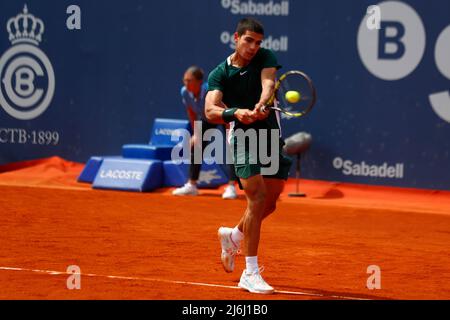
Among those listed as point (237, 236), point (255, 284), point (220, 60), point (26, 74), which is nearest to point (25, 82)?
point (26, 74)

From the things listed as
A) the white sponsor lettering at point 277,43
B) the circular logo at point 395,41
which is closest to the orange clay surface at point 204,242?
the circular logo at point 395,41

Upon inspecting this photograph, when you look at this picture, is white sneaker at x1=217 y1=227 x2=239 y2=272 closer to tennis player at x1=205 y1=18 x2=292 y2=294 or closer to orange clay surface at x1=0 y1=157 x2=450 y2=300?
tennis player at x1=205 y1=18 x2=292 y2=294

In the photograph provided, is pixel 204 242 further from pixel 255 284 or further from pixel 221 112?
pixel 221 112

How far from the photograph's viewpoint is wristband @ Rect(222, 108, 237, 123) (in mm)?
5941

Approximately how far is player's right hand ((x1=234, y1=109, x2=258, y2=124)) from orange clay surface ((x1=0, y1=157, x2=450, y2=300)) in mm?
1178

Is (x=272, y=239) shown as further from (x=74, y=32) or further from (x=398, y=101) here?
(x=74, y=32)

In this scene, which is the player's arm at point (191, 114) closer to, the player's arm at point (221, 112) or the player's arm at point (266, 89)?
the player's arm at point (221, 112)

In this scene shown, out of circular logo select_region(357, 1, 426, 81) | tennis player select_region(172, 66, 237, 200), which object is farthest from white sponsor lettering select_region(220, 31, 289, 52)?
tennis player select_region(172, 66, 237, 200)

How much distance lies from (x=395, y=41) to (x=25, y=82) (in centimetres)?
583

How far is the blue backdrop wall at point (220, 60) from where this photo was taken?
1183cm

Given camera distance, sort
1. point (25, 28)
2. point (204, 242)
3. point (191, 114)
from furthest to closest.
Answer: point (25, 28), point (191, 114), point (204, 242)

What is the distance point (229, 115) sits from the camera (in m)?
5.95

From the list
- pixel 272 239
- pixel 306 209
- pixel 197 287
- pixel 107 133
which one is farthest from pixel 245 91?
pixel 107 133

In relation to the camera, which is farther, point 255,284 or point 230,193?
point 230,193
